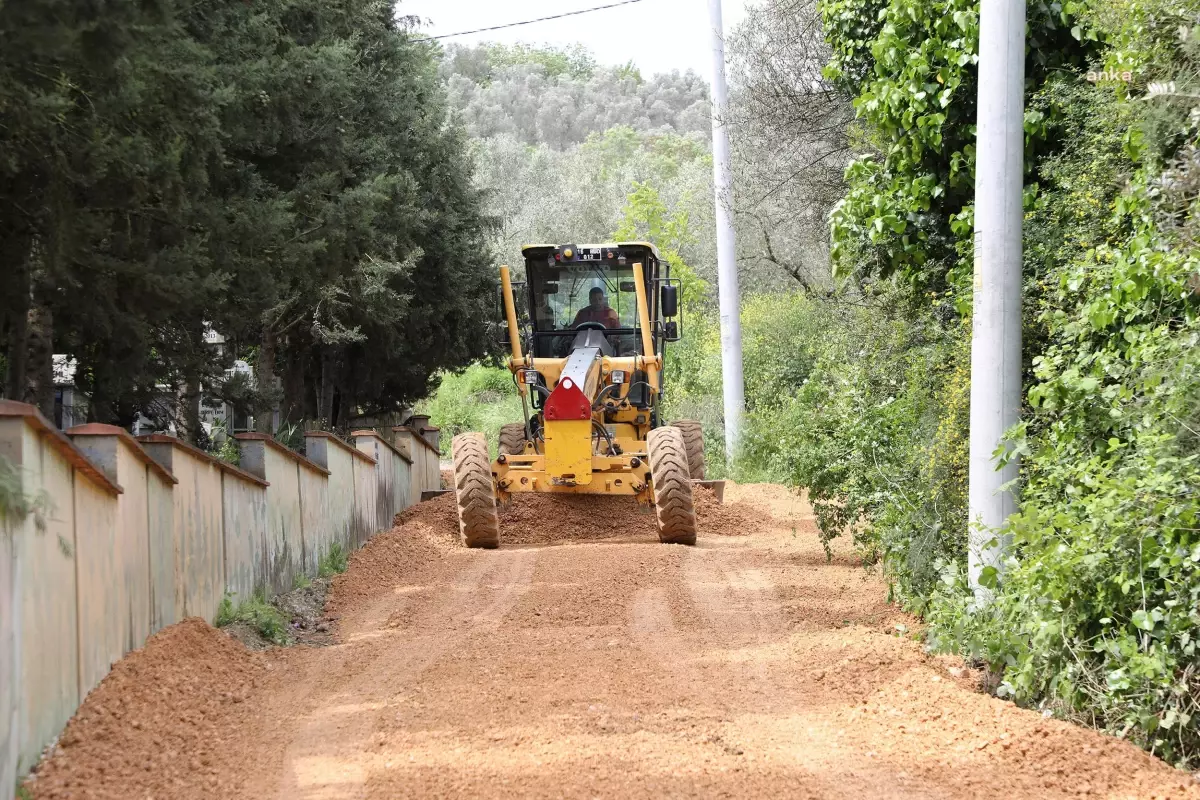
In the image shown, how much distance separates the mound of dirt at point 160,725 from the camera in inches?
236

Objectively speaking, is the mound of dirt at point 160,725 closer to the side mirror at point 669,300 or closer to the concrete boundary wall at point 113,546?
the concrete boundary wall at point 113,546

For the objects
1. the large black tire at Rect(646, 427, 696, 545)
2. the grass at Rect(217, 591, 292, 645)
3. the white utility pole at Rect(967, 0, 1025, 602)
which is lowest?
the grass at Rect(217, 591, 292, 645)

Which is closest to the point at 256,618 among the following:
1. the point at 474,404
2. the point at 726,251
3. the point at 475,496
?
the point at 475,496

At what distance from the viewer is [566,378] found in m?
15.2

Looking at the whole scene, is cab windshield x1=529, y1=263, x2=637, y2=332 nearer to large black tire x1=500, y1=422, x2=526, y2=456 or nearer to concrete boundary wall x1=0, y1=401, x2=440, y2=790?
large black tire x1=500, y1=422, x2=526, y2=456

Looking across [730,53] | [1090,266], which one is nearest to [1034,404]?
[1090,266]

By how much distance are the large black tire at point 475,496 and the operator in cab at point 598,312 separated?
10.1 ft

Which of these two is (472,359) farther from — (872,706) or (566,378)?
(872,706)

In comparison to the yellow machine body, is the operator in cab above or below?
above

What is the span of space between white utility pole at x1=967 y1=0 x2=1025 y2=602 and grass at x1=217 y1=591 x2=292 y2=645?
5069 millimetres

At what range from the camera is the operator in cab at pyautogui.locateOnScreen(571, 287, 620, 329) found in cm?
1756

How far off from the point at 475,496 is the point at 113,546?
294 inches

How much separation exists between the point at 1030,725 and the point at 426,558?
28.9ft

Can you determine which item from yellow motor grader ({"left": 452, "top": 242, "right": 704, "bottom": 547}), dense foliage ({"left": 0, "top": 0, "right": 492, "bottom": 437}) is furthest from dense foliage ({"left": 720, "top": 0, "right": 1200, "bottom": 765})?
dense foliage ({"left": 0, "top": 0, "right": 492, "bottom": 437})
